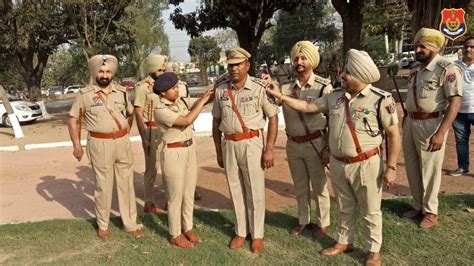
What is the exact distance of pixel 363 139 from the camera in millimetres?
3508

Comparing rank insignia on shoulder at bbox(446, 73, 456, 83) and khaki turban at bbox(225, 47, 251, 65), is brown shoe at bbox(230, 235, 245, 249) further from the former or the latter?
rank insignia on shoulder at bbox(446, 73, 456, 83)

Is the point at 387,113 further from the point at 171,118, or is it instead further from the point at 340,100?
the point at 171,118

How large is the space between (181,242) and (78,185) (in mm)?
3354

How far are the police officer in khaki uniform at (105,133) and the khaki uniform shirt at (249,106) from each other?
4.15ft

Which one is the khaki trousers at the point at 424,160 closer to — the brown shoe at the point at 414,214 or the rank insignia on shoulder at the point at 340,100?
the brown shoe at the point at 414,214

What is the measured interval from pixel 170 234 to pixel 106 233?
2.61 ft

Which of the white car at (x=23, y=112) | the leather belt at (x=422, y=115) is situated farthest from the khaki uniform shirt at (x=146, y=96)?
the white car at (x=23, y=112)

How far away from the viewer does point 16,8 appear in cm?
1991

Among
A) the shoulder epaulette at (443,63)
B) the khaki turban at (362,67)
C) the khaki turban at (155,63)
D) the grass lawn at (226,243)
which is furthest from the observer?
the khaki turban at (155,63)

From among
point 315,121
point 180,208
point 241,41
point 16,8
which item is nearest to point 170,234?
point 180,208

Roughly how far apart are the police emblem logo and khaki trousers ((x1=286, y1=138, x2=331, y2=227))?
746 cm

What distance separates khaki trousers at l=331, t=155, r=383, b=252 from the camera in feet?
11.6

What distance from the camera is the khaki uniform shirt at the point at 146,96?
5.14m

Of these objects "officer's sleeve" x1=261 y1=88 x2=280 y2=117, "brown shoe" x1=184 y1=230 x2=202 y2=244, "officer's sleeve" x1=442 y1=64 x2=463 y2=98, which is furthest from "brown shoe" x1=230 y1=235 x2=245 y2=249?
"officer's sleeve" x1=442 y1=64 x2=463 y2=98
